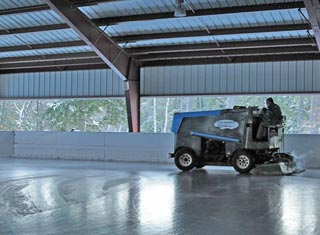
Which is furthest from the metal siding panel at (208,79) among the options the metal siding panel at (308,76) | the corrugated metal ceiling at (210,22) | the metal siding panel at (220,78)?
the metal siding panel at (308,76)

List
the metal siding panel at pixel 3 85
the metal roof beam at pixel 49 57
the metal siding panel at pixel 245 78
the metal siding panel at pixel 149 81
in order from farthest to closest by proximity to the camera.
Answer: the metal siding panel at pixel 3 85 → the metal siding panel at pixel 149 81 → the metal roof beam at pixel 49 57 → the metal siding panel at pixel 245 78

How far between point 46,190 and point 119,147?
8.55 m

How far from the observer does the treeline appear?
1107 inches

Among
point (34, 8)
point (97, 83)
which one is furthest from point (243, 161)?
point (97, 83)

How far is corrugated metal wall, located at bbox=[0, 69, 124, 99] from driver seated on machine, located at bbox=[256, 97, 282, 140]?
782 centimetres

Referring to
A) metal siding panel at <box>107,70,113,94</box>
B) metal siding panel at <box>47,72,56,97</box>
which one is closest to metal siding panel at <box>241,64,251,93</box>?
metal siding panel at <box>107,70,113,94</box>

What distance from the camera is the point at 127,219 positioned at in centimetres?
602

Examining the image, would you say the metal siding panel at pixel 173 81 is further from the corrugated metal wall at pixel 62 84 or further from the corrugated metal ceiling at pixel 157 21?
the corrugated metal wall at pixel 62 84

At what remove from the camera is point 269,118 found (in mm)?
12727

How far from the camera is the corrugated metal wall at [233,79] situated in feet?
54.7

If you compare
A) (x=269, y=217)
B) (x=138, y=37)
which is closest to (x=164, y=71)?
(x=138, y=37)

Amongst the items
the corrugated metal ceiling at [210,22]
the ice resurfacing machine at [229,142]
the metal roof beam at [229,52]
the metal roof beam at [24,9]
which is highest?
the metal roof beam at [24,9]

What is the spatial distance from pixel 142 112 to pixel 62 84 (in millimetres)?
9031

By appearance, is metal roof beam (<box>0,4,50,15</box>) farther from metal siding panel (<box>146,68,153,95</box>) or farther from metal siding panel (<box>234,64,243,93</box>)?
metal siding panel (<box>234,64,243,93</box>)
